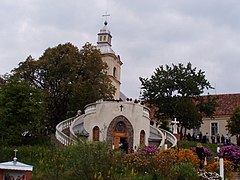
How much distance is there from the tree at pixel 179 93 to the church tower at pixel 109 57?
1724cm

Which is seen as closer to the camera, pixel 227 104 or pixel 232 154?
pixel 232 154

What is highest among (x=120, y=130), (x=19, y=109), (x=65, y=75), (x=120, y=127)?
(x=65, y=75)

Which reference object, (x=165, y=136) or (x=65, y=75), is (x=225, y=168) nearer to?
(x=165, y=136)

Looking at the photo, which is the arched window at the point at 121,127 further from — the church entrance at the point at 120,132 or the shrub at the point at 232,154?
the shrub at the point at 232,154

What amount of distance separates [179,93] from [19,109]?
1824cm

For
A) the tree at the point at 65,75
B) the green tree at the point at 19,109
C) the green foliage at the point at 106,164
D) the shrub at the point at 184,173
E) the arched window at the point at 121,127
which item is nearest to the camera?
the green foliage at the point at 106,164

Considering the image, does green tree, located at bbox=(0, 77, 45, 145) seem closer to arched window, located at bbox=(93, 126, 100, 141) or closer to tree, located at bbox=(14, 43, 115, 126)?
arched window, located at bbox=(93, 126, 100, 141)

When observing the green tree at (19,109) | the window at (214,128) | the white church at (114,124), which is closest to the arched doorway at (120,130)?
the white church at (114,124)

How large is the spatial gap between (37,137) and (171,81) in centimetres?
1619

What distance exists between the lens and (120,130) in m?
32.4

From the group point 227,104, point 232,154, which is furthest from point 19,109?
point 227,104

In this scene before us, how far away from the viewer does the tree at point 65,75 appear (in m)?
36.9

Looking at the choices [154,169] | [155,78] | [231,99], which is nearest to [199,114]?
[155,78]

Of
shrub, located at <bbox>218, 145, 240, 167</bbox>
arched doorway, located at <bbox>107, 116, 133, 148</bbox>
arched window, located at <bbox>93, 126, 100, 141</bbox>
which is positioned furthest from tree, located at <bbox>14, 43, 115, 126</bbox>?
shrub, located at <bbox>218, 145, 240, 167</bbox>
